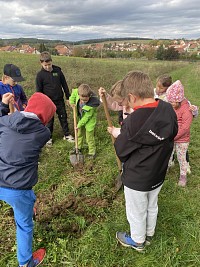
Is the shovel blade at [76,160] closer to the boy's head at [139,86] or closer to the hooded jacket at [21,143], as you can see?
the hooded jacket at [21,143]

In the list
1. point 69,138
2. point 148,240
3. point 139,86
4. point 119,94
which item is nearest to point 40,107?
point 119,94

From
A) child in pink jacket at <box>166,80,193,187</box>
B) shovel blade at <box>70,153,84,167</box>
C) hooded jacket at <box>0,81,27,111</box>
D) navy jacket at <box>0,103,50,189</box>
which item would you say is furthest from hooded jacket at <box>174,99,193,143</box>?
hooded jacket at <box>0,81,27,111</box>

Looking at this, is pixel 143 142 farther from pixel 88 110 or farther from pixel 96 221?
pixel 88 110

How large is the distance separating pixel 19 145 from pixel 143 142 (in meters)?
1.19

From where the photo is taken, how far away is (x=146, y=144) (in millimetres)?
2227

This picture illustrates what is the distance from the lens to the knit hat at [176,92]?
364cm

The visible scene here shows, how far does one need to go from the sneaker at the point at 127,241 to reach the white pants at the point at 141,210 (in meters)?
0.13

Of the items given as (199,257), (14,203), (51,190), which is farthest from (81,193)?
(199,257)

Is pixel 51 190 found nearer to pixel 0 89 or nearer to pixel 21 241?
pixel 21 241

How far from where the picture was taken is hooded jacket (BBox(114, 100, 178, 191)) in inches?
84.6

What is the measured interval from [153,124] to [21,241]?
1.88 m

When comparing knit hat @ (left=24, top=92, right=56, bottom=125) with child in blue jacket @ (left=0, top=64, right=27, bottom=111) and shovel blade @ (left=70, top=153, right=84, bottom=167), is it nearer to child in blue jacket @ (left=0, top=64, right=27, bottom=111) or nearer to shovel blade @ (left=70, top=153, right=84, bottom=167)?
child in blue jacket @ (left=0, top=64, right=27, bottom=111)

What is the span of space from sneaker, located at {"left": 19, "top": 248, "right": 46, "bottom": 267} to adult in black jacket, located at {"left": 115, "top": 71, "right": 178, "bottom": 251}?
121 centimetres

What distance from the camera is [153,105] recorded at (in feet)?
7.20
